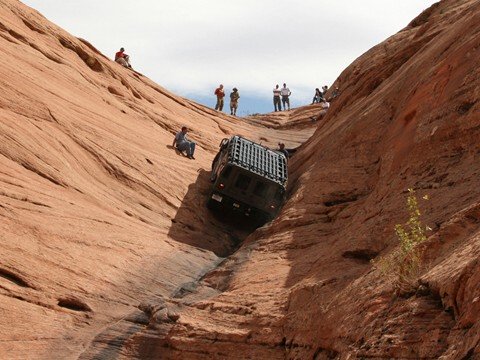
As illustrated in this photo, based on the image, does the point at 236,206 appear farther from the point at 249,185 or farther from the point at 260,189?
the point at 260,189

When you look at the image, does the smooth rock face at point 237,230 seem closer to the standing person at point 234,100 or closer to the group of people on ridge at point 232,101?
the group of people on ridge at point 232,101

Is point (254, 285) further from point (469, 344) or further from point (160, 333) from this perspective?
point (469, 344)

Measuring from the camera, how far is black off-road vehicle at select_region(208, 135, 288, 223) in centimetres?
2503

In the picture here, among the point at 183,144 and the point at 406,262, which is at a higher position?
the point at 183,144

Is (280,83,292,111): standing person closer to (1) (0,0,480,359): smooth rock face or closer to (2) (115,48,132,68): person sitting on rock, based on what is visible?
(2) (115,48,132,68): person sitting on rock

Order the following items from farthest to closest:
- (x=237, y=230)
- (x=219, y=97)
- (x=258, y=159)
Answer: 1. (x=219, y=97)
2. (x=258, y=159)
3. (x=237, y=230)

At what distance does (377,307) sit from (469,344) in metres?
2.77

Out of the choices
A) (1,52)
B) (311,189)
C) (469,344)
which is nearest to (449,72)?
(311,189)

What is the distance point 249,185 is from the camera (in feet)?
82.8

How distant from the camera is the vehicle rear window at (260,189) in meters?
25.1

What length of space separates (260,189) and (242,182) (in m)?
0.56

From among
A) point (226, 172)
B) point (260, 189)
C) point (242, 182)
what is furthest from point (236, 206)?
point (226, 172)

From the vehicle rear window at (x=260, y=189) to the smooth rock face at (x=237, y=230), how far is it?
3.19 ft

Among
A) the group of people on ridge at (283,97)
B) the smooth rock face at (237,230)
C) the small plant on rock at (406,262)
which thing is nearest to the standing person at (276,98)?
the group of people on ridge at (283,97)
